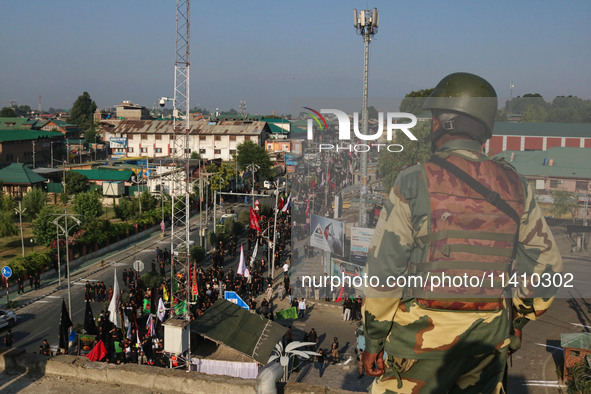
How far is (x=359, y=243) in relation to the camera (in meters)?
7.64

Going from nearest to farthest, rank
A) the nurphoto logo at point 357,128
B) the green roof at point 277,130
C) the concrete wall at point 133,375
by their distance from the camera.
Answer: the nurphoto logo at point 357,128 → the concrete wall at point 133,375 → the green roof at point 277,130

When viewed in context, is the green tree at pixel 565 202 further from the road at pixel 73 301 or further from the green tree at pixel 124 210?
the green tree at pixel 124 210

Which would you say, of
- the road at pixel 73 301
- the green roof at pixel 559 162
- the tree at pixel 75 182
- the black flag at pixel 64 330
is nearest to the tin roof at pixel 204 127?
the tree at pixel 75 182

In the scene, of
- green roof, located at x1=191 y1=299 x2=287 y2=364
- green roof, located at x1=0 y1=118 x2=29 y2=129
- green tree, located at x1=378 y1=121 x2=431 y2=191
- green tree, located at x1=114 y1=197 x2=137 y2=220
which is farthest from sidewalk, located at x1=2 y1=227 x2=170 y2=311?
green roof, located at x1=0 y1=118 x2=29 y2=129

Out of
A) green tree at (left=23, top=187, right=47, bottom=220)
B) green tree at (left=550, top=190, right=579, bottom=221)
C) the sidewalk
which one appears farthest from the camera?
green tree at (left=23, top=187, right=47, bottom=220)

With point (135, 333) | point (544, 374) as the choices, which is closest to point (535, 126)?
point (544, 374)

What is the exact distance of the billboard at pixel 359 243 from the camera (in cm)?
716

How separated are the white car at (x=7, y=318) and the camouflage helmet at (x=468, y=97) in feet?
67.8

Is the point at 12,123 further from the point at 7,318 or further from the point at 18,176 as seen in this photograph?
the point at 7,318

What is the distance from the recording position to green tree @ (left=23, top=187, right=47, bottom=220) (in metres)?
42.2

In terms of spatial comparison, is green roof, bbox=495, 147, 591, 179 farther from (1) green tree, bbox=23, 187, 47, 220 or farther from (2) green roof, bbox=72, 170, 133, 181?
(2) green roof, bbox=72, 170, 133, 181

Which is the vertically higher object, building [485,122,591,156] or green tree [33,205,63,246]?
building [485,122,591,156]

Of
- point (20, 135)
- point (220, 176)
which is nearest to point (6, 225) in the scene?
point (220, 176)

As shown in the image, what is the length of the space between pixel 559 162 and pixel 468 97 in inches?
93.5
